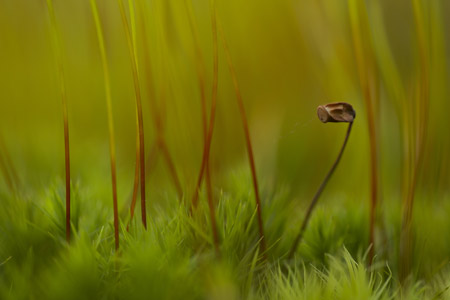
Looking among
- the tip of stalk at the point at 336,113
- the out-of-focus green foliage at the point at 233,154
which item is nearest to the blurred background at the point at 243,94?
the out-of-focus green foliage at the point at 233,154

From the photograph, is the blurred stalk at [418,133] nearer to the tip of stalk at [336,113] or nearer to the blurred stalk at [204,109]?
the tip of stalk at [336,113]

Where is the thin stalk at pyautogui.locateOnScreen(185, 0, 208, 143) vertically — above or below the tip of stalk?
above

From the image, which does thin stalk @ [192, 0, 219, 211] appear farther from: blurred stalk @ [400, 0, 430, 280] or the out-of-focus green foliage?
blurred stalk @ [400, 0, 430, 280]

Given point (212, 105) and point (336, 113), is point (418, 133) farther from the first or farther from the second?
point (212, 105)

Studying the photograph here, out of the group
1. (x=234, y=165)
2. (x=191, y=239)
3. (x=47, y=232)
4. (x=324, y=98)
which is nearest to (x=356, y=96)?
(x=324, y=98)

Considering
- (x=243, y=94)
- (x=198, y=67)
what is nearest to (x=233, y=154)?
(x=243, y=94)

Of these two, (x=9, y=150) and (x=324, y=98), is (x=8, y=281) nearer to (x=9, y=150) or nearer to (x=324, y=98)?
(x=9, y=150)

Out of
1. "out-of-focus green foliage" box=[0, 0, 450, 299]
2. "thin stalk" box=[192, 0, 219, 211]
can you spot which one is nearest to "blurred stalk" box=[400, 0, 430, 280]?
"out-of-focus green foliage" box=[0, 0, 450, 299]
